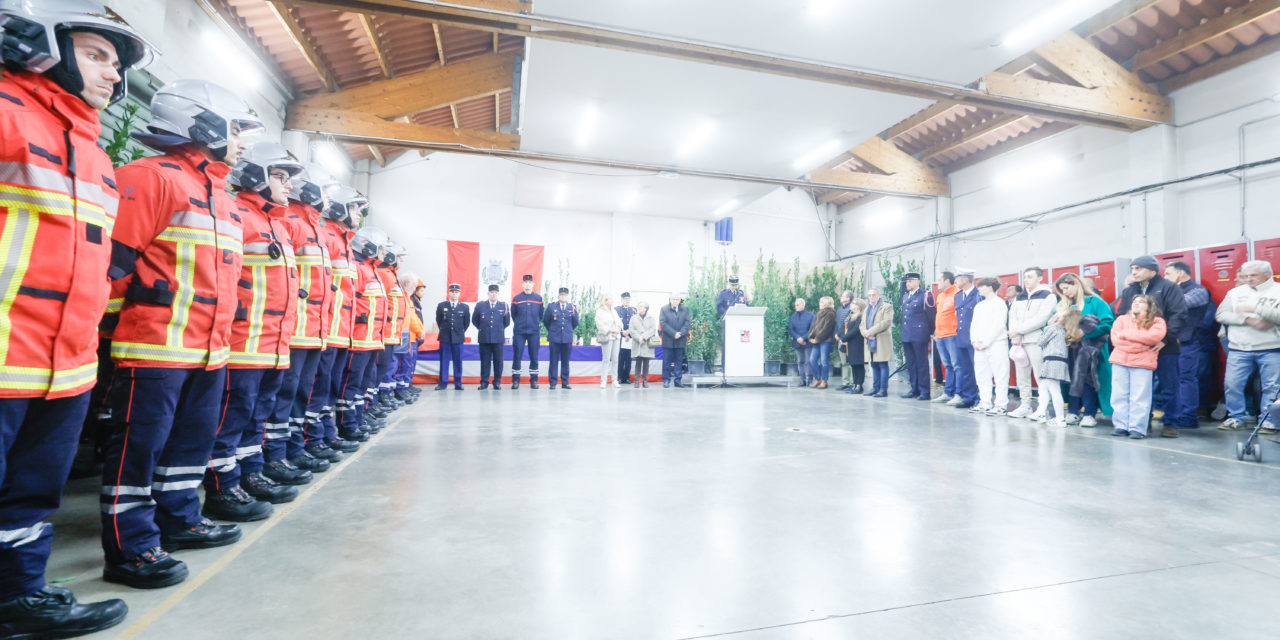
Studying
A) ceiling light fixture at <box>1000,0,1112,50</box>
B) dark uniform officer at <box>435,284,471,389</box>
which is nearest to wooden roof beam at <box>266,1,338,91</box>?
dark uniform officer at <box>435,284,471,389</box>

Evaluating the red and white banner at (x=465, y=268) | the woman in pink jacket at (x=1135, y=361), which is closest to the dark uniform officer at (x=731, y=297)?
the red and white banner at (x=465, y=268)

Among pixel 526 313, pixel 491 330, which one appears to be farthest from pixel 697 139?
pixel 491 330

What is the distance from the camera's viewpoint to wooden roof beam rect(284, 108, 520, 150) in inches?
299

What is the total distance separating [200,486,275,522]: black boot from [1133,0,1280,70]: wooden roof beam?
959cm

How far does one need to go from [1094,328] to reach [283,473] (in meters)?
6.09

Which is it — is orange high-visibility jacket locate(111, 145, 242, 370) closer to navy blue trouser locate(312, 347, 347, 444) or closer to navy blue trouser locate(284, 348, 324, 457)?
navy blue trouser locate(284, 348, 324, 457)

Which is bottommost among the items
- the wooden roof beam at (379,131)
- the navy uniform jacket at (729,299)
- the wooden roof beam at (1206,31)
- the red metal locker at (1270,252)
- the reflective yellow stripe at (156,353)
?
the reflective yellow stripe at (156,353)

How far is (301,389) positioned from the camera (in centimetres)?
291

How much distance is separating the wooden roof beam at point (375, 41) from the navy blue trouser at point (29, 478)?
20.0ft

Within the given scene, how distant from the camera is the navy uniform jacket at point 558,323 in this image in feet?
28.0

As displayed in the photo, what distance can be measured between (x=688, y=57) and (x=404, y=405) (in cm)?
471

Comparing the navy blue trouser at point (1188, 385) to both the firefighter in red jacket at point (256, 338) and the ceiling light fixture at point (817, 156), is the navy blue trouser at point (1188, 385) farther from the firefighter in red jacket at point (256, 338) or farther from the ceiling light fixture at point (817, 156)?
the firefighter in red jacket at point (256, 338)

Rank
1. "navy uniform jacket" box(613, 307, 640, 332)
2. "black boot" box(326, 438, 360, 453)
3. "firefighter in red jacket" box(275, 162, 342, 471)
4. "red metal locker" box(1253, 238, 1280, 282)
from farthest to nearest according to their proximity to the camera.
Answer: "navy uniform jacket" box(613, 307, 640, 332) → "red metal locker" box(1253, 238, 1280, 282) → "black boot" box(326, 438, 360, 453) → "firefighter in red jacket" box(275, 162, 342, 471)

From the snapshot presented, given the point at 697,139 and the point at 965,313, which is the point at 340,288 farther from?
the point at 965,313
